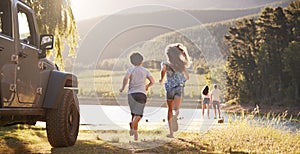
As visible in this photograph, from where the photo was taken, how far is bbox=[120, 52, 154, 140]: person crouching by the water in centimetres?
821

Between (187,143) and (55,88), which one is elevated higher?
(55,88)

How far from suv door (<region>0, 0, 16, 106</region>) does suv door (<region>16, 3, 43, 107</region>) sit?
0.65 ft

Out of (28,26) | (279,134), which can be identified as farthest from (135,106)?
(279,134)

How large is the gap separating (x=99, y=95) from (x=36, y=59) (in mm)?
2664

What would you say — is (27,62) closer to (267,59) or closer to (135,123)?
(135,123)

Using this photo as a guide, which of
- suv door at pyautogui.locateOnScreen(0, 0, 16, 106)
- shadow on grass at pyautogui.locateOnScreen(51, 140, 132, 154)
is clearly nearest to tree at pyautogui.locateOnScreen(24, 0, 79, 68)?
shadow on grass at pyautogui.locateOnScreen(51, 140, 132, 154)

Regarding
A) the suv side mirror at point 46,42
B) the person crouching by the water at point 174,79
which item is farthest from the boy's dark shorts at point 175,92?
the suv side mirror at point 46,42

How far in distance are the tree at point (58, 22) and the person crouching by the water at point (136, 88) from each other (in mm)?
3832

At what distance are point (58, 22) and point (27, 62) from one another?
20.2ft

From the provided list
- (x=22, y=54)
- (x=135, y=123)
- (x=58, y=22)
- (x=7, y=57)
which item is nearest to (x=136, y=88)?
(x=135, y=123)

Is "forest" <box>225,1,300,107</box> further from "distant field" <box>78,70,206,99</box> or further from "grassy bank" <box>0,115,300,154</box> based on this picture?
"distant field" <box>78,70,206,99</box>

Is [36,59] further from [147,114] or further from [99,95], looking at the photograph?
[147,114]

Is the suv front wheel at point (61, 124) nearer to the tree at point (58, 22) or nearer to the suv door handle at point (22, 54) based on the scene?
the suv door handle at point (22, 54)

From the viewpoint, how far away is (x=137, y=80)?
323 inches
